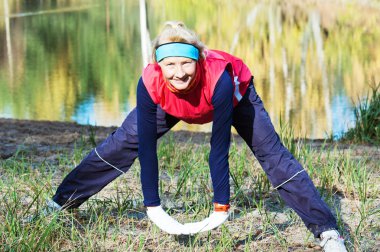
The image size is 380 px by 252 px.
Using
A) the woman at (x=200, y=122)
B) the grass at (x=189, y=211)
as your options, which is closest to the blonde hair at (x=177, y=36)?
the woman at (x=200, y=122)

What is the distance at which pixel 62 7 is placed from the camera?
34.2 meters

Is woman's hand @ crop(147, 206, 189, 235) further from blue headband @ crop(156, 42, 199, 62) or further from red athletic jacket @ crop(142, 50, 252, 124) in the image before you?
blue headband @ crop(156, 42, 199, 62)

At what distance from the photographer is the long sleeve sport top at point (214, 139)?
351 centimetres

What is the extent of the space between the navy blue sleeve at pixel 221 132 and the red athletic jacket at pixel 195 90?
1.7 inches

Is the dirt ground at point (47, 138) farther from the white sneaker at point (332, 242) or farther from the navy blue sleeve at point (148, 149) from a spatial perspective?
the navy blue sleeve at point (148, 149)

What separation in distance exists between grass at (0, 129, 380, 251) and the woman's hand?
17cm

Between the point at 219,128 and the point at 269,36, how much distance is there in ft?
73.9

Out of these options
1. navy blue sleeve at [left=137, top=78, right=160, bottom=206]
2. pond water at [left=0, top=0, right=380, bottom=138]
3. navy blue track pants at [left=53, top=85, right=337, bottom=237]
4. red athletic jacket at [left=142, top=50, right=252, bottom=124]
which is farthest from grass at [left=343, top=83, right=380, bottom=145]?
navy blue sleeve at [left=137, top=78, right=160, bottom=206]

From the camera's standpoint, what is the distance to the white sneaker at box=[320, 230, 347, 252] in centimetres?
376

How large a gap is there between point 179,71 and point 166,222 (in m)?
0.77

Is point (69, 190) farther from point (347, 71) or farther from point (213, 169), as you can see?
point (347, 71)

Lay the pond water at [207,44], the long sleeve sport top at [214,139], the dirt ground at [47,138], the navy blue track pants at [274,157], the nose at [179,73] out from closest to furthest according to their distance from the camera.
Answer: the nose at [179,73]
the long sleeve sport top at [214,139]
the navy blue track pants at [274,157]
the dirt ground at [47,138]
the pond water at [207,44]

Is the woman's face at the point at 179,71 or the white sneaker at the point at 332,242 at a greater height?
the woman's face at the point at 179,71

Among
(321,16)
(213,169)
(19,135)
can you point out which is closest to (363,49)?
(321,16)
